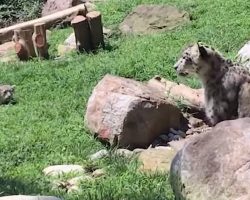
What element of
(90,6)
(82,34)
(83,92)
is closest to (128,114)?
(83,92)

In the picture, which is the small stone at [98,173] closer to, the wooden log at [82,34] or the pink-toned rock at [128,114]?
the pink-toned rock at [128,114]

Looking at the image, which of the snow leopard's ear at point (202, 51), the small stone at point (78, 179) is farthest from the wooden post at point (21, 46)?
the small stone at point (78, 179)

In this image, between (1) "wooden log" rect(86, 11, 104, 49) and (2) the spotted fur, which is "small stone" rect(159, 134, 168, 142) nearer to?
(2) the spotted fur

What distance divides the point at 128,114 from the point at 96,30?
4.14 meters

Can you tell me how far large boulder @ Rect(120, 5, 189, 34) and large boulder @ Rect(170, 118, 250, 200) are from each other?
7.53 meters

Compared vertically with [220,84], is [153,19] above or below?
below

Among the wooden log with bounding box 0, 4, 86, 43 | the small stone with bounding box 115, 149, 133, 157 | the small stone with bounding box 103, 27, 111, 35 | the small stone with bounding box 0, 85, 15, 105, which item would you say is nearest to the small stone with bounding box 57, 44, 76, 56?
the small stone with bounding box 103, 27, 111, 35

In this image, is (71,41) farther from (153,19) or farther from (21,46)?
(153,19)

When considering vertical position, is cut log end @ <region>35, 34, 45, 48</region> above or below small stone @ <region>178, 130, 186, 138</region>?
above

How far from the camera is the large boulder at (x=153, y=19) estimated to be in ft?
40.4

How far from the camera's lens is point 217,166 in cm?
454

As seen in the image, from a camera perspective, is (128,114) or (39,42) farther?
(39,42)

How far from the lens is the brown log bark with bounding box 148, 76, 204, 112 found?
860cm

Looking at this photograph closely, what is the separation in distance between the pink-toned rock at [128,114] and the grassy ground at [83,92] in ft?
0.88
